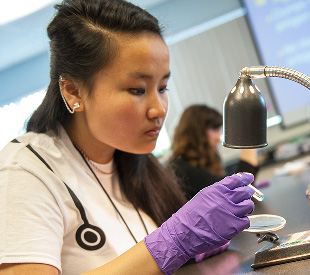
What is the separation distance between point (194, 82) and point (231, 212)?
398 cm

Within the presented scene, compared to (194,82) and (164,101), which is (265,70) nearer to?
(164,101)

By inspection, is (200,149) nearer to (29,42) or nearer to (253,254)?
(253,254)

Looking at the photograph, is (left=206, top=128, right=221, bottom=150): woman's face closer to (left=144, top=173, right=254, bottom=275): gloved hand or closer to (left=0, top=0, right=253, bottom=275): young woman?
(left=0, top=0, right=253, bottom=275): young woman

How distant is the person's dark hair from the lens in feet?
9.98

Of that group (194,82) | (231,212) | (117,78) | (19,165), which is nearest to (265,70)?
(231,212)

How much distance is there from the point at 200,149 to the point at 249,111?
2077mm

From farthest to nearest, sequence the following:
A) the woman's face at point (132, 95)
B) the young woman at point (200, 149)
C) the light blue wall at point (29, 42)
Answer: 1. the light blue wall at point (29, 42)
2. the young woman at point (200, 149)
3. the woman's face at point (132, 95)

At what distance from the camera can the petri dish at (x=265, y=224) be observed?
1088 millimetres

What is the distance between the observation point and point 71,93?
1.36 metres

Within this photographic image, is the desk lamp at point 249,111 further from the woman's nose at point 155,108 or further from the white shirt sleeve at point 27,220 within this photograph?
the white shirt sleeve at point 27,220

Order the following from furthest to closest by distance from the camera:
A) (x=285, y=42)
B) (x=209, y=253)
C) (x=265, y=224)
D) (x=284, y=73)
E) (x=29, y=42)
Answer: (x=285, y=42) → (x=29, y=42) → (x=209, y=253) → (x=265, y=224) → (x=284, y=73)

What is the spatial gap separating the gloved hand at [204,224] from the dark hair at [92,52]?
445 millimetres

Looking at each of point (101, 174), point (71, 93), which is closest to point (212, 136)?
point (101, 174)

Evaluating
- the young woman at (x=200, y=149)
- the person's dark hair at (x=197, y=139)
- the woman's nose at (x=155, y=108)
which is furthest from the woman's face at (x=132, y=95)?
the person's dark hair at (x=197, y=139)
